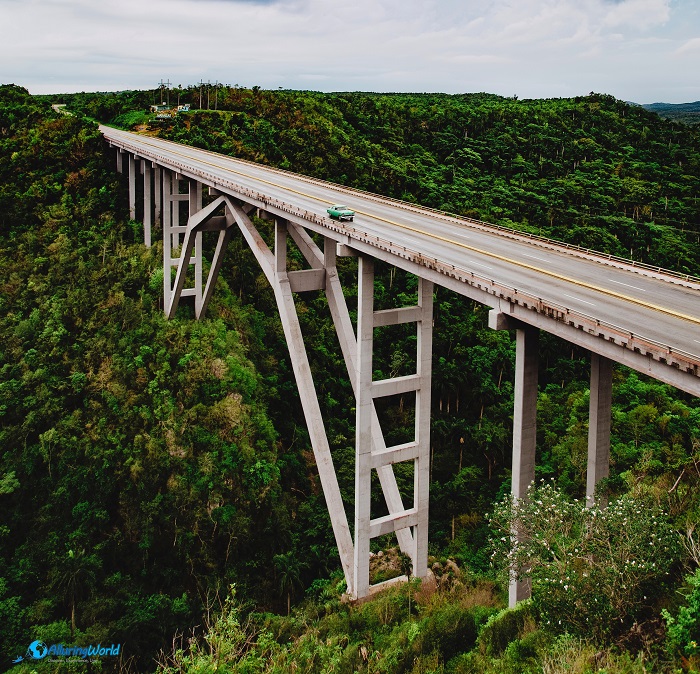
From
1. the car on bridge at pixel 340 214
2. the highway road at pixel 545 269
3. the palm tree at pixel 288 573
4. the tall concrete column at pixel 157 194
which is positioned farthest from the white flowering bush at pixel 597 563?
the tall concrete column at pixel 157 194

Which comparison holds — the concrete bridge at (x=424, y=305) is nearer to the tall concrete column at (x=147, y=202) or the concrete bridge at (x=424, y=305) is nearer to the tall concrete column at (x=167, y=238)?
the tall concrete column at (x=167, y=238)

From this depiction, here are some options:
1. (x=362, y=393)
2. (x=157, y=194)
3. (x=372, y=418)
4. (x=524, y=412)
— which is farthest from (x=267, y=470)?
(x=157, y=194)

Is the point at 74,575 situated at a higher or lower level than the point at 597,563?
lower

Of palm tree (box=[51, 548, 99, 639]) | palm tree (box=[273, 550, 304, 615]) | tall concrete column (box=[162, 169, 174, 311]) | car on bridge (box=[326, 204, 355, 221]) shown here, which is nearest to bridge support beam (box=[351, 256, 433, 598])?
car on bridge (box=[326, 204, 355, 221])

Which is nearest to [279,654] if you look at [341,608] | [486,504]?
[341,608]

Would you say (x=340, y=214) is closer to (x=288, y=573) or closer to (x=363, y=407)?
(x=363, y=407)
